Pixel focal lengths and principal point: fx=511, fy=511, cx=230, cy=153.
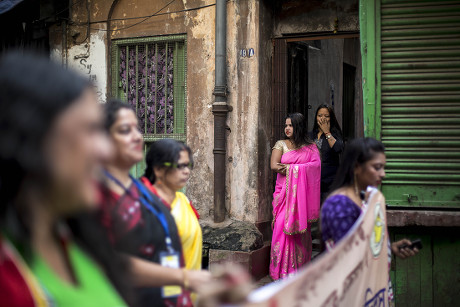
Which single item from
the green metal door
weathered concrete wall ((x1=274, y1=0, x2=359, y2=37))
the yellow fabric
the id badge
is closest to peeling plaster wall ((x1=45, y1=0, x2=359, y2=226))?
weathered concrete wall ((x1=274, y1=0, x2=359, y2=37))

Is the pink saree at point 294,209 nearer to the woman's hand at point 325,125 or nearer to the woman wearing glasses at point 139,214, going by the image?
the woman's hand at point 325,125

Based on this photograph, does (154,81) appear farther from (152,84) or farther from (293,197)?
(293,197)

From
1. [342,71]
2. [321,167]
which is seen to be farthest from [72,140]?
[342,71]

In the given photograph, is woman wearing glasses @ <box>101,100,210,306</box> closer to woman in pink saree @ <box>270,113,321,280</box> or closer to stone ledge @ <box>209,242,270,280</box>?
stone ledge @ <box>209,242,270,280</box>

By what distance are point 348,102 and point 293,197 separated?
5630mm

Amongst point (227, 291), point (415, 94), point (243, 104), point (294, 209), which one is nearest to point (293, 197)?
point (294, 209)

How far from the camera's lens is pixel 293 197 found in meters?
6.12

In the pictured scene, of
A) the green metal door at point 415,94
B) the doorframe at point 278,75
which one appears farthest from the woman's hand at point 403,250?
the doorframe at point 278,75

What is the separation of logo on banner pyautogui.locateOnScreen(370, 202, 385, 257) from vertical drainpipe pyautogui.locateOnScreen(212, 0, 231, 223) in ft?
10.7

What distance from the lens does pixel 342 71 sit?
11133mm

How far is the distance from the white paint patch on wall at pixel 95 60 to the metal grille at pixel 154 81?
0.16 meters

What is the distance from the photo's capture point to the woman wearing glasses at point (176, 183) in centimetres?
283

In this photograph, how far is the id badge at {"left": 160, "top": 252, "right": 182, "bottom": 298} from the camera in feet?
7.78

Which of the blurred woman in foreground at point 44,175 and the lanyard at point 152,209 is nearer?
the blurred woman in foreground at point 44,175
